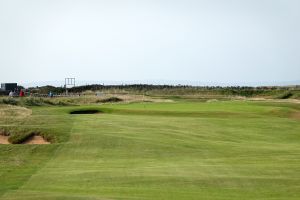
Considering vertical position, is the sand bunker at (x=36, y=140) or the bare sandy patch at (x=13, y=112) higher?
the bare sandy patch at (x=13, y=112)

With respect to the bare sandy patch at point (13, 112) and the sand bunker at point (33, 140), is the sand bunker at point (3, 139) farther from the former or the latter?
the bare sandy patch at point (13, 112)

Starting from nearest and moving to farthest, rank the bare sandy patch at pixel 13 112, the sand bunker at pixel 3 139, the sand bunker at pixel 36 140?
the sand bunker at pixel 36 140 → the sand bunker at pixel 3 139 → the bare sandy patch at pixel 13 112

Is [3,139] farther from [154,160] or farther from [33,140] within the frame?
[154,160]

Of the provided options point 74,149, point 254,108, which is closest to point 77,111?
point 254,108

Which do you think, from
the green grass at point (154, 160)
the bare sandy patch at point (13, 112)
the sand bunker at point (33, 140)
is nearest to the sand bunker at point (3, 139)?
the sand bunker at point (33, 140)

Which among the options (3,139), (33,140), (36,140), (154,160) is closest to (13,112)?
(3,139)

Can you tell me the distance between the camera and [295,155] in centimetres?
2664

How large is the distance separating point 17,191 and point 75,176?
3.79 metres

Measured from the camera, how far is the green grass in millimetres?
18109

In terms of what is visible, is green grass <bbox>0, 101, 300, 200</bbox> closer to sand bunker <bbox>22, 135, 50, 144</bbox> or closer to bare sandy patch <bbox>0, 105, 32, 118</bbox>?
sand bunker <bbox>22, 135, 50, 144</bbox>

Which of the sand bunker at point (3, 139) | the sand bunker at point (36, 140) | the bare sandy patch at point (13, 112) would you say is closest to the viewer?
the sand bunker at point (36, 140)

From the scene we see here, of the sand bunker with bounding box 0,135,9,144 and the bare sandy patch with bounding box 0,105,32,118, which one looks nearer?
the sand bunker with bounding box 0,135,9,144

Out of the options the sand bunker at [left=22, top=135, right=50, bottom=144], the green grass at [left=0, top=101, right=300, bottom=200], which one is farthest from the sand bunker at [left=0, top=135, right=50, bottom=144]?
the green grass at [left=0, top=101, right=300, bottom=200]

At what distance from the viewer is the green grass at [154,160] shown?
18.1 m
